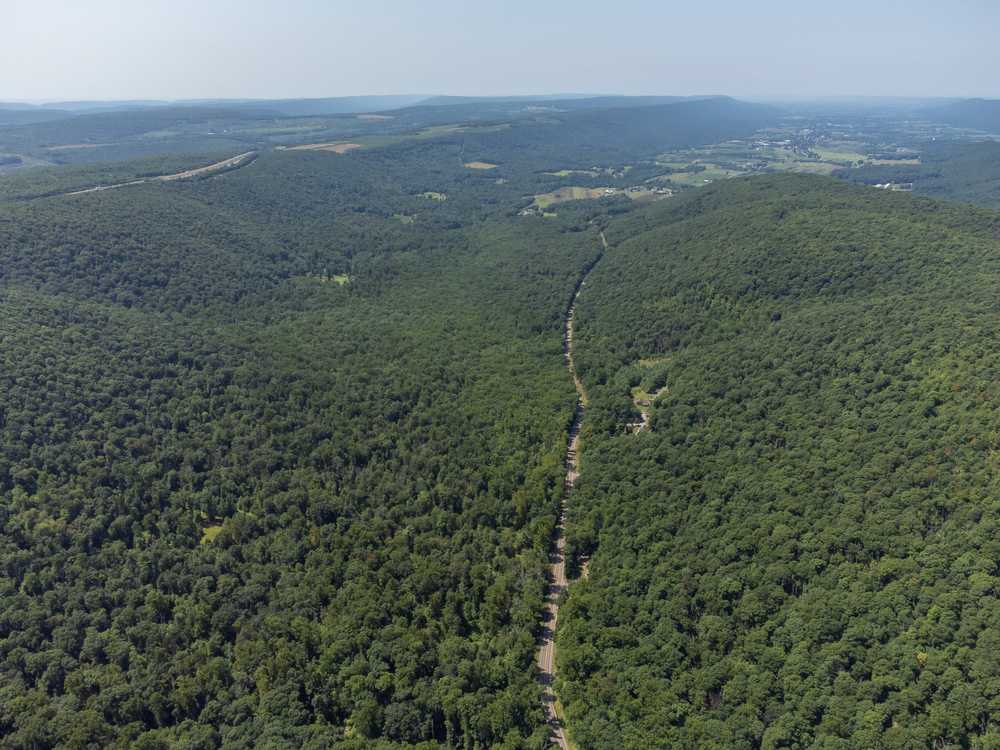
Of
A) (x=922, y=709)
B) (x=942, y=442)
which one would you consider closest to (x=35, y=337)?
(x=922, y=709)

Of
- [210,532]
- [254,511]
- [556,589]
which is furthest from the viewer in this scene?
[254,511]

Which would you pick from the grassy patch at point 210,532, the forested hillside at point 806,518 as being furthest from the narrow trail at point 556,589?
the grassy patch at point 210,532

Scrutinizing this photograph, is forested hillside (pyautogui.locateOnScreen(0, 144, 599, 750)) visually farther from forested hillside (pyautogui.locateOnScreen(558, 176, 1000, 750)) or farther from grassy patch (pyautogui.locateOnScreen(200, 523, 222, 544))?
forested hillside (pyautogui.locateOnScreen(558, 176, 1000, 750))

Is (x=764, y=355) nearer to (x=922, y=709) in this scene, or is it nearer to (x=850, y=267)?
(x=850, y=267)

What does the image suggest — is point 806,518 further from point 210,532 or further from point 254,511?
point 210,532

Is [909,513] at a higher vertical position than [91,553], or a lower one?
higher

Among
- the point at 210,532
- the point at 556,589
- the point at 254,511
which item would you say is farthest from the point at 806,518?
the point at 210,532
